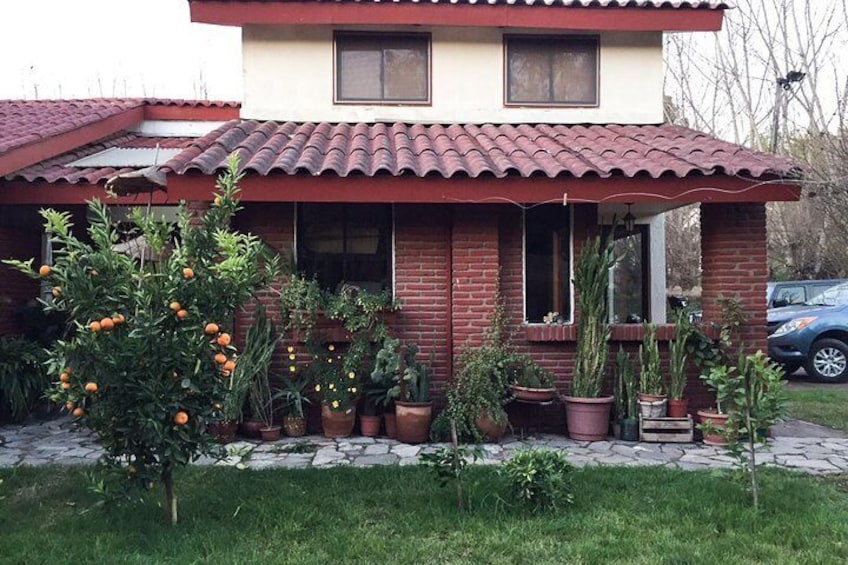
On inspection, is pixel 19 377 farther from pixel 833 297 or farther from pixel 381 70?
pixel 833 297

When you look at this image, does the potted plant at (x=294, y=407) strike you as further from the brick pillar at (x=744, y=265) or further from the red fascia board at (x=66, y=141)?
the brick pillar at (x=744, y=265)

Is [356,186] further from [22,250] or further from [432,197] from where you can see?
Answer: [22,250]

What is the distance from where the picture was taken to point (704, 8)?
27.1 ft

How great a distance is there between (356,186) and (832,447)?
5.14 meters

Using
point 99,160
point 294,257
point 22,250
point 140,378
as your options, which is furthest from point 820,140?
point 22,250

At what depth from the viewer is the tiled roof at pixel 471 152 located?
6.19 meters

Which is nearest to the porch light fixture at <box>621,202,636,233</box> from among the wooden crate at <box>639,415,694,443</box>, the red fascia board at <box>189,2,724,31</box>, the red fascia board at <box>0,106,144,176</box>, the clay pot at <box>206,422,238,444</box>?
the red fascia board at <box>189,2,724,31</box>

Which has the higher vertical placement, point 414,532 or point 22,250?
point 22,250

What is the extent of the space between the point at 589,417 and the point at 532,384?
25.3 inches

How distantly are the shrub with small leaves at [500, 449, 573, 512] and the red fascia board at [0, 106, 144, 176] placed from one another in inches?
236

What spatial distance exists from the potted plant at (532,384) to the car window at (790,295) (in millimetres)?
8113

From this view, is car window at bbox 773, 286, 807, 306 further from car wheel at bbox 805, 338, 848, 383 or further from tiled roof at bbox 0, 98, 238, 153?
tiled roof at bbox 0, 98, 238, 153

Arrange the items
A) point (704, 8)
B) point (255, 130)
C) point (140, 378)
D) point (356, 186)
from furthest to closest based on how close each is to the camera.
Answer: point (704, 8) < point (255, 130) < point (356, 186) < point (140, 378)

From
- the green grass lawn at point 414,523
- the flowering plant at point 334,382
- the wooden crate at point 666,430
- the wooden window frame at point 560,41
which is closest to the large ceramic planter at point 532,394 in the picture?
the wooden crate at point 666,430
